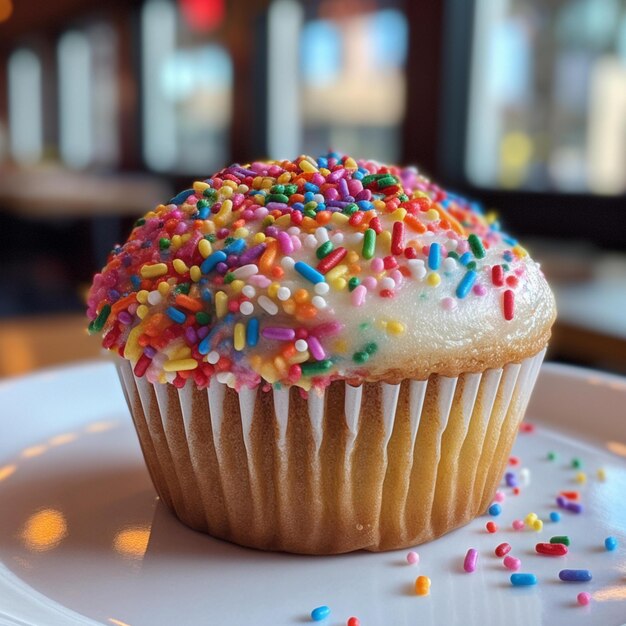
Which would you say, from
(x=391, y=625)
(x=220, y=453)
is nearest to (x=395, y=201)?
(x=220, y=453)

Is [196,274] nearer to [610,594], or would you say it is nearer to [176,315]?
[176,315]

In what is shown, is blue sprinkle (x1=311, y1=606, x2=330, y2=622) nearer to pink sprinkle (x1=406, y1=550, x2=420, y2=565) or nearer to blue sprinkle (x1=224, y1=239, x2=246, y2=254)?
pink sprinkle (x1=406, y1=550, x2=420, y2=565)

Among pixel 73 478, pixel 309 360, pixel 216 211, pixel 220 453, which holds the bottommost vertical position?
pixel 73 478

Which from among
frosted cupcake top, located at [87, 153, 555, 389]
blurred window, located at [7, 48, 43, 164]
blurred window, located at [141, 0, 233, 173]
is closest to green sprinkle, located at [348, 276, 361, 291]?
frosted cupcake top, located at [87, 153, 555, 389]

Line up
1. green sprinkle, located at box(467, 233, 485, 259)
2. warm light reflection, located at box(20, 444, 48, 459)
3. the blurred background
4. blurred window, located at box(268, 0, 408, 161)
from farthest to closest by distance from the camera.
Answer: blurred window, located at box(268, 0, 408, 161), the blurred background, warm light reflection, located at box(20, 444, 48, 459), green sprinkle, located at box(467, 233, 485, 259)

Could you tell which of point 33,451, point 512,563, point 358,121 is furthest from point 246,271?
point 358,121

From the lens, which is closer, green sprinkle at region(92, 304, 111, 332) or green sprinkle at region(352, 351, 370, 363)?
green sprinkle at region(352, 351, 370, 363)

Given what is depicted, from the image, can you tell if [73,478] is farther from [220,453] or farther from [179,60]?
[179,60]
